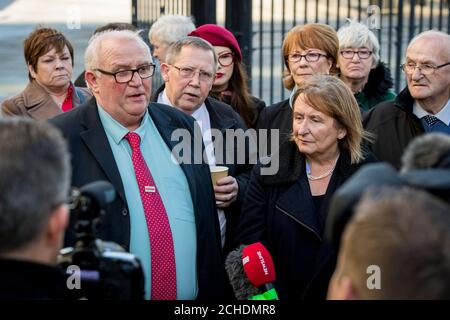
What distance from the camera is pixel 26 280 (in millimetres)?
2143

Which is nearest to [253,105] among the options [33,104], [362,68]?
[362,68]

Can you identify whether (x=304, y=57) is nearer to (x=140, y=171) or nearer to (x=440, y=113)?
(x=440, y=113)

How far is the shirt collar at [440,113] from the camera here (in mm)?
5070

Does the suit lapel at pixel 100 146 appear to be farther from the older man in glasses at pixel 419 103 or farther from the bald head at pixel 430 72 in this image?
the bald head at pixel 430 72

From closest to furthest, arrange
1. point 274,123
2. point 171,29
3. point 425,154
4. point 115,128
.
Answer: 1. point 425,154
2. point 115,128
3. point 274,123
4. point 171,29

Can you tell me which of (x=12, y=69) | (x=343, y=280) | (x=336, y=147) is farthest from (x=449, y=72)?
(x=12, y=69)

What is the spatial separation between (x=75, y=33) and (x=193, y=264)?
9.71m

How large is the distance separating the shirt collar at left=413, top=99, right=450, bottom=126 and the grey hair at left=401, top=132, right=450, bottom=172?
8.60 ft

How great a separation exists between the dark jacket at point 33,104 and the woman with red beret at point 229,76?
33.4 inches

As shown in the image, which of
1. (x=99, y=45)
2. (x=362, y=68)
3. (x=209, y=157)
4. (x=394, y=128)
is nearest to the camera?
(x=99, y=45)

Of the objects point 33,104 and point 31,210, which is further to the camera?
point 33,104

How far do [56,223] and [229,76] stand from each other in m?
3.50

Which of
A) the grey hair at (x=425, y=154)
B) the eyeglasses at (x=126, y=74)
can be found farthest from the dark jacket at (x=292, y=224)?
the grey hair at (x=425, y=154)
